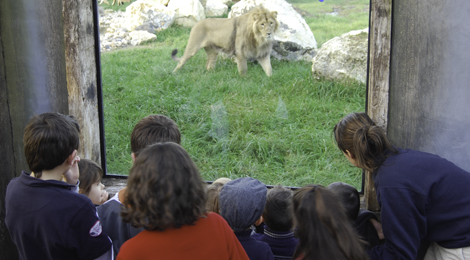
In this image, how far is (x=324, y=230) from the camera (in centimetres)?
154

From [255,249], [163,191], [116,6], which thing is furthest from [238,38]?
[163,191]

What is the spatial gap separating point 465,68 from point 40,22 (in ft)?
9.96

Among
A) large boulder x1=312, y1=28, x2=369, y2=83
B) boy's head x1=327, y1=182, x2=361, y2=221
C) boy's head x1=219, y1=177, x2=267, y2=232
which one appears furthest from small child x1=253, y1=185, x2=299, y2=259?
large boulder x1=312, y1=28, x2=369, y2=83

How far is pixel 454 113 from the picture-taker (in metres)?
2.50

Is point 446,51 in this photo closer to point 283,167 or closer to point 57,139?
point 283,167

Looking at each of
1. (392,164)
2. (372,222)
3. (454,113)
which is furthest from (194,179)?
(454,113)

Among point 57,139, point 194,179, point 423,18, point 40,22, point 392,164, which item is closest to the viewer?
point 194,179

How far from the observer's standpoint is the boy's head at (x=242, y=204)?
73.3 inches

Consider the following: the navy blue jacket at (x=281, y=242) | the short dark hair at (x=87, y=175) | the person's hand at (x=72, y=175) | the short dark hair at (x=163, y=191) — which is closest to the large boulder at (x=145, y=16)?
the short dark hair at (x=87, y=175)

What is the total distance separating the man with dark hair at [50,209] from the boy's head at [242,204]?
58 cm

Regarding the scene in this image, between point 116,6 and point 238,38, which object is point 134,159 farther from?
point 238,38

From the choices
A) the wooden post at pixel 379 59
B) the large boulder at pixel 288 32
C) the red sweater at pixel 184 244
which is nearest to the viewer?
the red sweater at pixel 184 244

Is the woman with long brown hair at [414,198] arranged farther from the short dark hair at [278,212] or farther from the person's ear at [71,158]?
the person's ear at [71,158]

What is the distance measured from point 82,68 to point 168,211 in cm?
216
